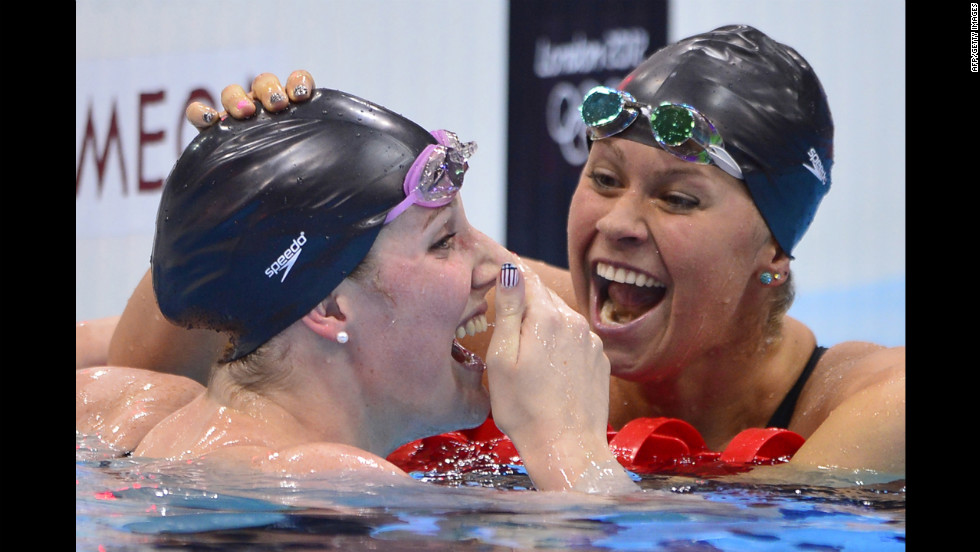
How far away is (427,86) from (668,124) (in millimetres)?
4721

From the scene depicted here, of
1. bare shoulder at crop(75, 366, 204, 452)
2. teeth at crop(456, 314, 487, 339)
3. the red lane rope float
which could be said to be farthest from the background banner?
teeth at crop(456, 314, 487, 339)

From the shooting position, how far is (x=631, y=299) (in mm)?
3727

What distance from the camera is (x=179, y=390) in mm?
3326

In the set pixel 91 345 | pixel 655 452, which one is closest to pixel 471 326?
pixel 655 452

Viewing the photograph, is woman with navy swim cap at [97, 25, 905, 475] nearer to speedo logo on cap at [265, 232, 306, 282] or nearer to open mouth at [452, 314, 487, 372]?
open mouth at [452, 314, 487, 372]

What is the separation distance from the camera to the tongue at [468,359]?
2791 mm

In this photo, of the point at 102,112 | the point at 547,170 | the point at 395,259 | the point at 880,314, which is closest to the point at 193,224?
the point at 395,259

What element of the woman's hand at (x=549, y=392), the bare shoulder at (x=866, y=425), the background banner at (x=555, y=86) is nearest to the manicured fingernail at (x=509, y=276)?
the woman's hand at (x=549, y=392)

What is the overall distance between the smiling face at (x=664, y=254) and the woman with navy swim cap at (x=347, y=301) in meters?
0.86

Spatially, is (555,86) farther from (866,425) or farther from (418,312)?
(418,312)

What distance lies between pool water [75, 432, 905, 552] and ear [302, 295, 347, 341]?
0.38 m

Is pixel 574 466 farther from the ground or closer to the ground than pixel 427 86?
closer to the ground

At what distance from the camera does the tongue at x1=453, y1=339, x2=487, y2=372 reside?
279 centimetres
